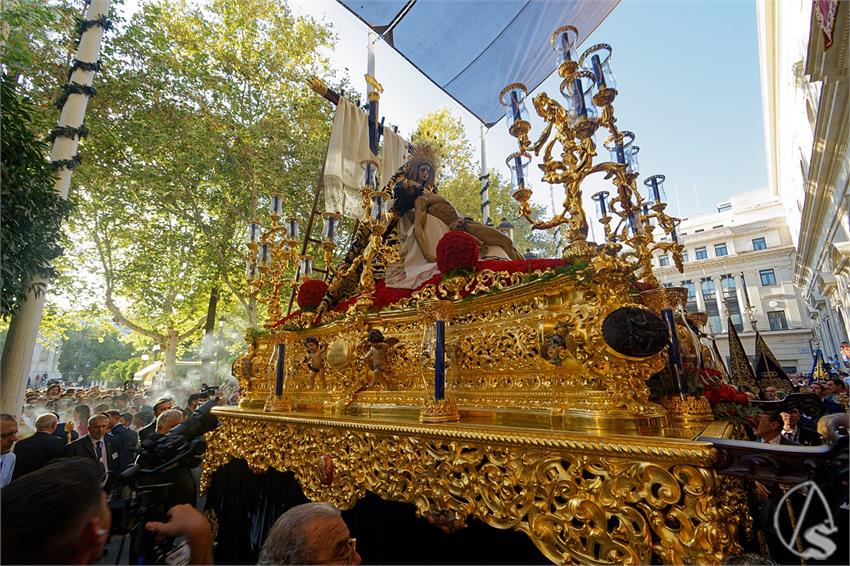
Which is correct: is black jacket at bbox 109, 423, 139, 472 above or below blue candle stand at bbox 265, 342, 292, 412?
below

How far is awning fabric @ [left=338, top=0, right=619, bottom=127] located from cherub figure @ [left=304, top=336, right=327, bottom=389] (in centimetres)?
707

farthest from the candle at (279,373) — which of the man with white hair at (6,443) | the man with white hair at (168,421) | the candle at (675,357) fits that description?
the candle at (675,357)

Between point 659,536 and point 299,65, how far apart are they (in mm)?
15119

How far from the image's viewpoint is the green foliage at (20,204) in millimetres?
4211

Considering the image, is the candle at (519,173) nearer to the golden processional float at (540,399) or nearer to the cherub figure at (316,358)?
the golden processional float at (540,399)

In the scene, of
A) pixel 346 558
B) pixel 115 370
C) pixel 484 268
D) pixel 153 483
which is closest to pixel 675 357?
pixel 484 268

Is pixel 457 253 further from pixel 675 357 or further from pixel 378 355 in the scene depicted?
pixel 675 357

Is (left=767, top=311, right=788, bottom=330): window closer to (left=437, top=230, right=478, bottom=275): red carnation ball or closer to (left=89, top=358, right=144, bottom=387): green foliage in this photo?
(left=437, top=230, right=478, bottom=275): red carnation ball

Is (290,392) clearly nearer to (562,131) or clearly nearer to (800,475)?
(562,131)

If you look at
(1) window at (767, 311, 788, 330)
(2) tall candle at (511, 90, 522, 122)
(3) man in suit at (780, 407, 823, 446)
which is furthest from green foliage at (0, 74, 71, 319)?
A: (1) window at (767, 311, 788, 330)

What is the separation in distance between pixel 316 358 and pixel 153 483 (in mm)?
1839

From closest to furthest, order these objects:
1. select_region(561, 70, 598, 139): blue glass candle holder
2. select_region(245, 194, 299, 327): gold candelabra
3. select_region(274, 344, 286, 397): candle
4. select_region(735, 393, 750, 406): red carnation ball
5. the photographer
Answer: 1. the photographer
2. select_region(561, 70, 598, 139): blue glass candle holder
3. select_region(735, 393, 750, 406): red carnation ball
4. select_region(274, 344, 286, 397): candle
5. select_region(245, 194, 299, 327): gold candelabra

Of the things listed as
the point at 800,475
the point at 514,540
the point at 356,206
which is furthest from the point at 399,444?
the point at 356,206

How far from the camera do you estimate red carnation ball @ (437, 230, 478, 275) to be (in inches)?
119
